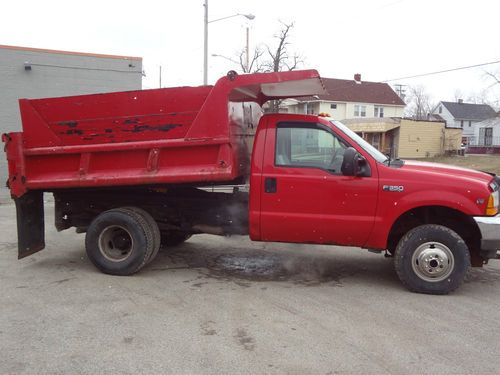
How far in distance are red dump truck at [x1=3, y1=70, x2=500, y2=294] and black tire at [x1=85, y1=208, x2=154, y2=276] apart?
0.05ft

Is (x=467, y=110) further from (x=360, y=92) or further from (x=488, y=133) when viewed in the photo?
(x=360, y=92)

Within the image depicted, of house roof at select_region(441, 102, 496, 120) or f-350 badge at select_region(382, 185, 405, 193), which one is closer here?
f-350 badge at select_region(382, 185, 405, 193)

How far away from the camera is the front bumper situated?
5180 millimetres

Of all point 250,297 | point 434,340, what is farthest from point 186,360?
point 434,340

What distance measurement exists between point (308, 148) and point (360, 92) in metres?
58.2

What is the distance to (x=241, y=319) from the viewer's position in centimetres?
461

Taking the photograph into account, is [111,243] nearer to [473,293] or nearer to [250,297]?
[250,297]

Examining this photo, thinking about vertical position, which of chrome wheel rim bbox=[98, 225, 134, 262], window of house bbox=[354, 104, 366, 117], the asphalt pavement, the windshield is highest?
window of house bbox=[354, 104, 366, 117]

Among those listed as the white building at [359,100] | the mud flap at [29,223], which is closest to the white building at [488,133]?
the white building at [359,100]

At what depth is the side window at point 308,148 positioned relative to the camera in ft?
18.4

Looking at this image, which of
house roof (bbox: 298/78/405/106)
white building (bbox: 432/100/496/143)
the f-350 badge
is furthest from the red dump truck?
white building (bbox: 432/100/496/143)

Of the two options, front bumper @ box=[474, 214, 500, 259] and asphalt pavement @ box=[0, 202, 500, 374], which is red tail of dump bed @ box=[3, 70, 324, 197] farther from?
front bumper @ box=[474, 214, 500, 259]

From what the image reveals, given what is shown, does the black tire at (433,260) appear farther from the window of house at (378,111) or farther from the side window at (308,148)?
the window of house at (378,111)

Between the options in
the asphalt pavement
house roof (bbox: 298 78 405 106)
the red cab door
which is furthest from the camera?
house roof (bbox: 298 78 405 106)
